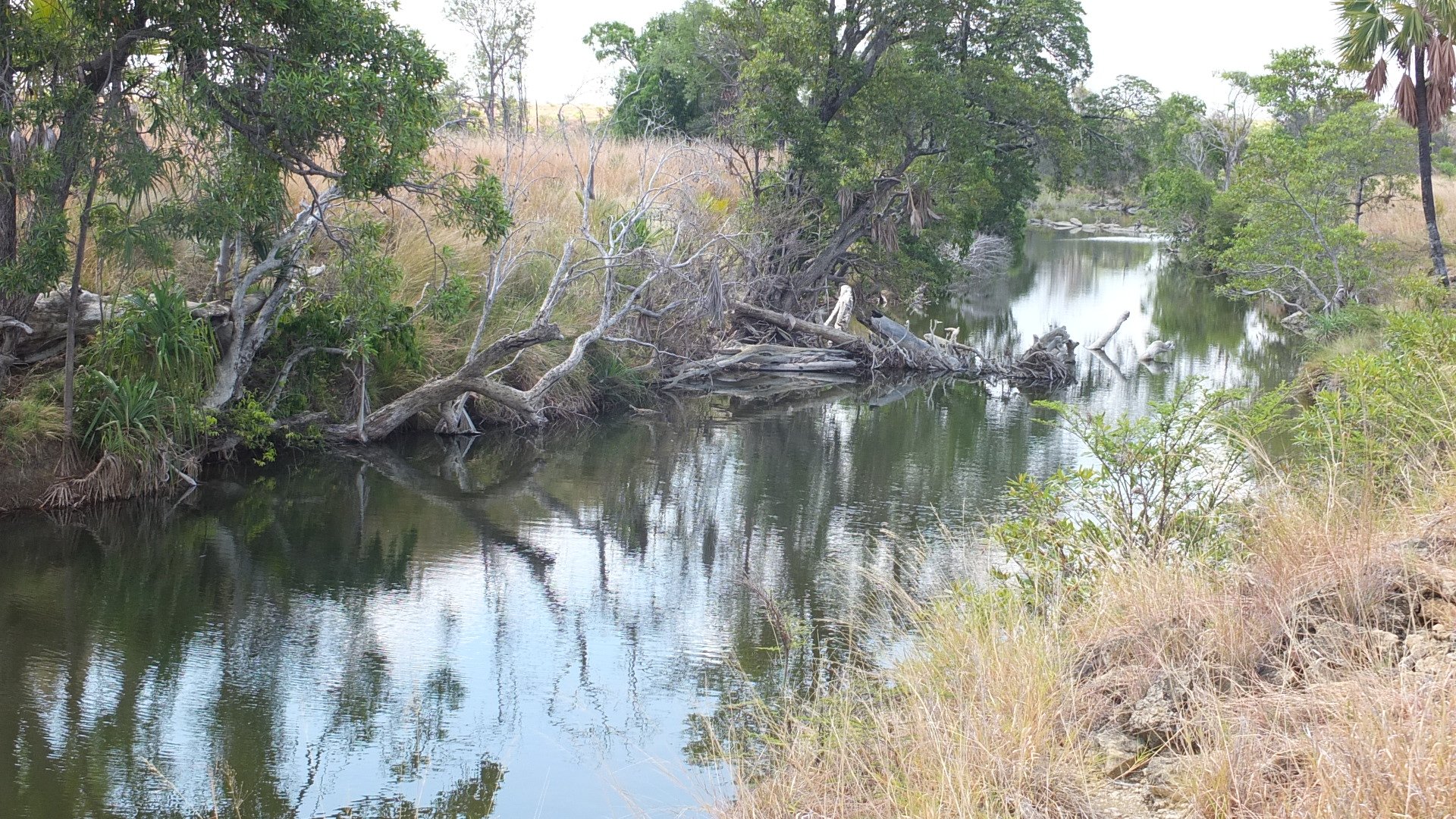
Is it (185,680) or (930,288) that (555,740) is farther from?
(930,288)

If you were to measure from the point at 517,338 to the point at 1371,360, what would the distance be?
8.52m

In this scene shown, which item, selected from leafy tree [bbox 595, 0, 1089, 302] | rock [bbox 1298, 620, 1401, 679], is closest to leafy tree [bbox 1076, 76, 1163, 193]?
leafy tree [bbox 595, 0, 1089, 302]

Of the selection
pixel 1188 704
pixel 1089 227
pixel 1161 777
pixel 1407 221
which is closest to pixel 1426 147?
pixel 1407 221

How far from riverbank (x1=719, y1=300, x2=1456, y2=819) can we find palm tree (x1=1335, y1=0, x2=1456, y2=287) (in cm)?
1689

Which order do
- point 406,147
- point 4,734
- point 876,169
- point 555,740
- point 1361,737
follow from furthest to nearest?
point 876,169, point 406,147, point 555,740, point 4,734, point 1361,737

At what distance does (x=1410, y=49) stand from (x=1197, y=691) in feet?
66.7

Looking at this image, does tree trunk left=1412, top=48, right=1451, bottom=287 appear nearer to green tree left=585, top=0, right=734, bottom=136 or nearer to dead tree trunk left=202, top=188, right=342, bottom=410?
green tree left=585, top=0, right=734, bottom=136

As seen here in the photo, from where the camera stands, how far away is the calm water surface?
19.9 ft

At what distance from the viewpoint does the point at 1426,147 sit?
877 inches

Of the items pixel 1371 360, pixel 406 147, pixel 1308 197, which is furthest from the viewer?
pixel 1308 197

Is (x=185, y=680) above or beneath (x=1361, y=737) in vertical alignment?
beneath

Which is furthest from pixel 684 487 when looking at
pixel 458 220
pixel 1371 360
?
pixel 1371 360

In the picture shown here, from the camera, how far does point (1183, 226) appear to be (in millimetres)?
43219

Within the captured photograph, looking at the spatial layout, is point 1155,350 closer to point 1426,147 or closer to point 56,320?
point 1426,147
